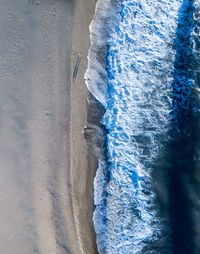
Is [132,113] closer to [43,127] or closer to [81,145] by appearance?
[81,145]

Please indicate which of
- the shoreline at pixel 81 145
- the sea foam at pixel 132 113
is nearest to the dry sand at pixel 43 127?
the shoreline at pixel 81 145

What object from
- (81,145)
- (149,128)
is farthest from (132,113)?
(81,145)

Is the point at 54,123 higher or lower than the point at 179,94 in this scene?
lower

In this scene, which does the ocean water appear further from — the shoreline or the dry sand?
the dry sand

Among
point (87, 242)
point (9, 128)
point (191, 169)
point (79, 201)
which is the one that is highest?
point (9, 128)

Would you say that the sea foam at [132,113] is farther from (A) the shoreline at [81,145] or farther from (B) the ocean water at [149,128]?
(A) the shoreline at [81,145]

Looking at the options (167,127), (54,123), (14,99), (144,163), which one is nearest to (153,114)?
(167,127)

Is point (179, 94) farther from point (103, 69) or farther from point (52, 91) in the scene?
point (52, 91)
